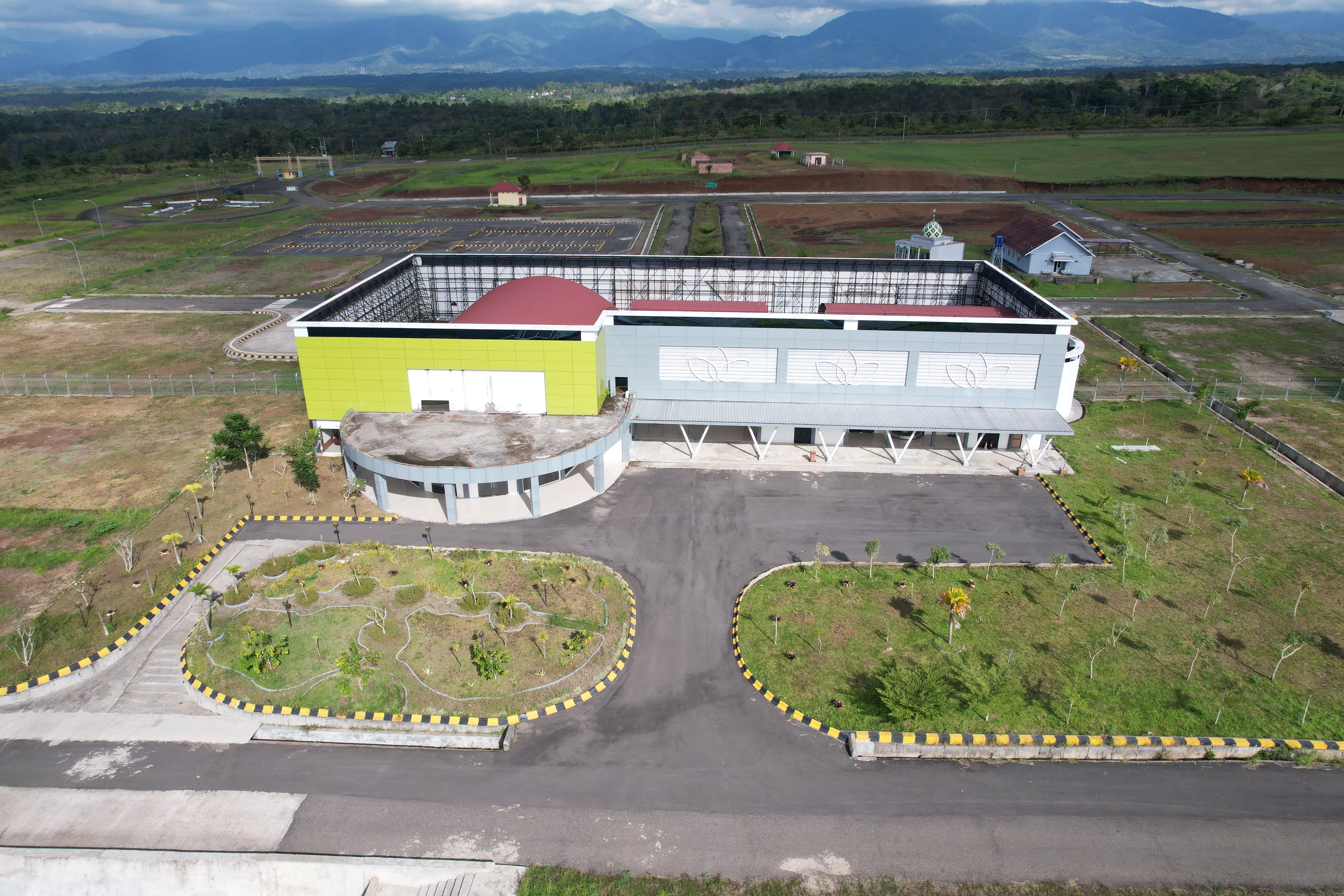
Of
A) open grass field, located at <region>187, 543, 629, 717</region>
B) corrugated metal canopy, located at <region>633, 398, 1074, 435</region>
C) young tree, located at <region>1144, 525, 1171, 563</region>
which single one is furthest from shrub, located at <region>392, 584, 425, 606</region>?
young tree, located at <region>1144, 525, 1171, 563</region>

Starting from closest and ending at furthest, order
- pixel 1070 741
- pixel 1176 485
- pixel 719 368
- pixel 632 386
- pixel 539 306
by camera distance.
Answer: pixel 1070 741
pixel 1176 485
pixel 539 306
pixel 719 368
pixel 632 386

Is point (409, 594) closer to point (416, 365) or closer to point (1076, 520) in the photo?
point (416, 365)

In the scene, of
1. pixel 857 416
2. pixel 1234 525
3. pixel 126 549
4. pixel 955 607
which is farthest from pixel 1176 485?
pixel 126 549

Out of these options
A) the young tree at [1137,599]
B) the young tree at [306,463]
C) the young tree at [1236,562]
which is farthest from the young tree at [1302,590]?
the young tree at [306,463]

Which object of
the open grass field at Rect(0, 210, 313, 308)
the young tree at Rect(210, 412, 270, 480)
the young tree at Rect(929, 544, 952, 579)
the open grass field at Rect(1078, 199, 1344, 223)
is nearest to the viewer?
the young tree at Rect(929, 544, 952, 579)

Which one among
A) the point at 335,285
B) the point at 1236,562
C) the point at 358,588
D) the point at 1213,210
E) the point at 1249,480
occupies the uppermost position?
the point at 1213,210

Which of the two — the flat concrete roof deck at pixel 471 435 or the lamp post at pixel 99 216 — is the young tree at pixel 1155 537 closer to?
the flat concrete roof deck at pixel 471 435

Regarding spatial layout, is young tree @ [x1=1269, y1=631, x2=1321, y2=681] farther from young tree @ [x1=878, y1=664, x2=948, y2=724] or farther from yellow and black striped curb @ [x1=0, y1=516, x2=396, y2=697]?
yellow and black striped curb @ [x1=0, y1=516, x2=396, y2=697]
